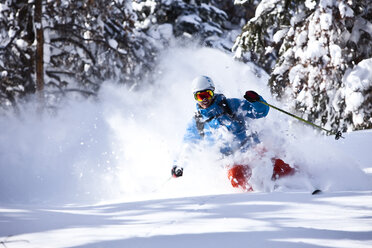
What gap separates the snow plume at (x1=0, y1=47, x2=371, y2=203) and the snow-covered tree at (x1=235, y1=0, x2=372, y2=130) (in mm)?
857

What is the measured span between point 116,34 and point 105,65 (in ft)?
4.14

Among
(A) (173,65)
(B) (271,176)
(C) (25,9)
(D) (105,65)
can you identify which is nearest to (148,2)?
(A) (173,65)

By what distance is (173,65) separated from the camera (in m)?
15.8

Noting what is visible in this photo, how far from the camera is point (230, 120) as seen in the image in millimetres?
5535

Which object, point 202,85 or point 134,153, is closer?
point 202,85

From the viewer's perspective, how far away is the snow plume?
5.03 metres

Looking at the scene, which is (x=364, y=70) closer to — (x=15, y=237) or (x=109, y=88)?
(x=15, y=237)

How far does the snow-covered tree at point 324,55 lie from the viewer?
821 cm

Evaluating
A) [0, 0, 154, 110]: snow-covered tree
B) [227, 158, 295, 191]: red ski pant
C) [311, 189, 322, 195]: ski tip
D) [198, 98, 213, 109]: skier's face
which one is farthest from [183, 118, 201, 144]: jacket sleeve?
[0, 0, 154, 110]: snow-covered tree

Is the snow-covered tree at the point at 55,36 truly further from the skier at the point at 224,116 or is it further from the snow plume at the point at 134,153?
the skier at the point at 224,116

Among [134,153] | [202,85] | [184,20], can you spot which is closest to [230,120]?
[202,85]

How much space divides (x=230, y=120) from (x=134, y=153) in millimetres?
3497

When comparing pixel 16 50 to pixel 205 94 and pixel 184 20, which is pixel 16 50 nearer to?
pixel 184 20

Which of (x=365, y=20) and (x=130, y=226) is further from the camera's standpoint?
(x=365, y=20)
